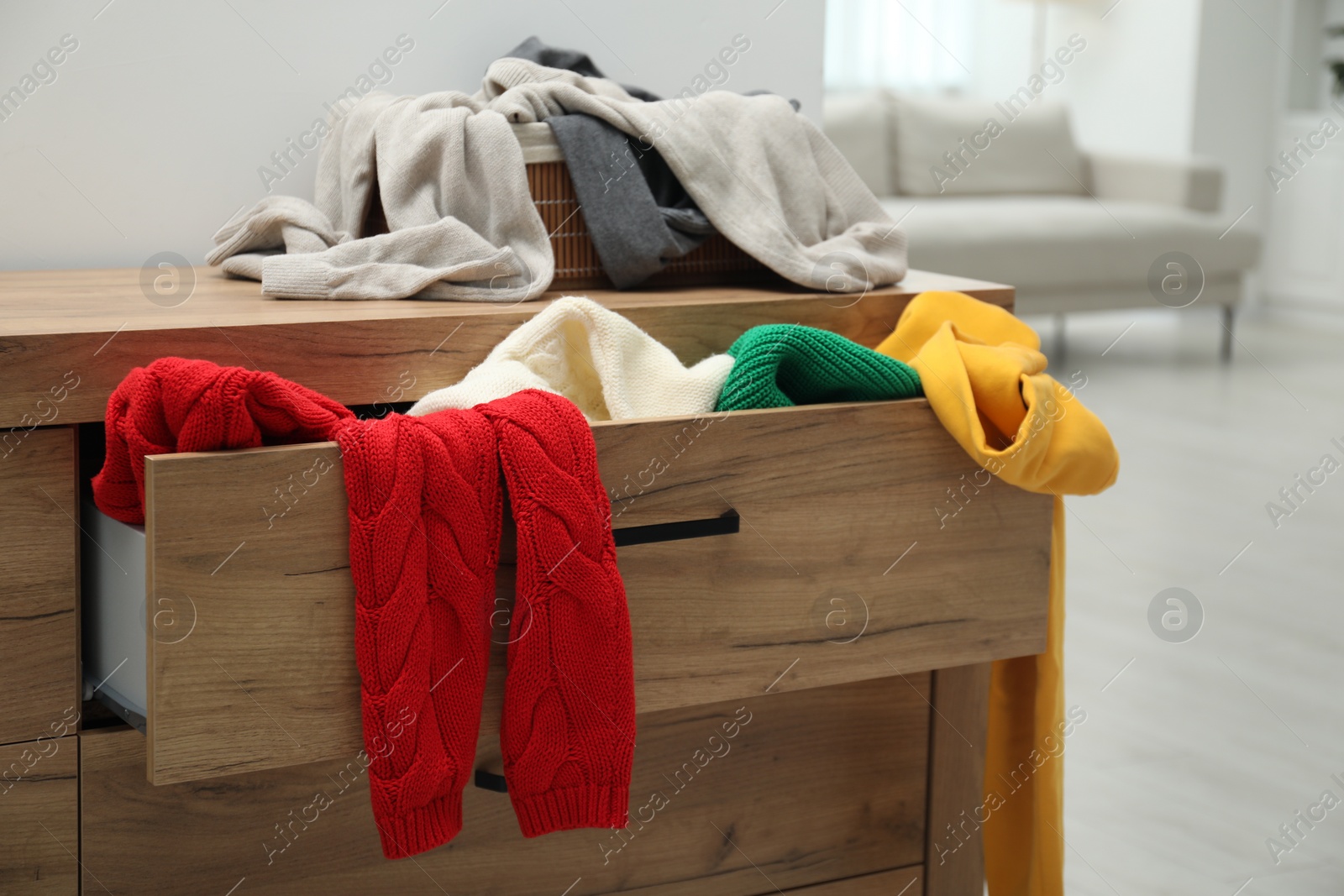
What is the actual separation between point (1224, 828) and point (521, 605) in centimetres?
93

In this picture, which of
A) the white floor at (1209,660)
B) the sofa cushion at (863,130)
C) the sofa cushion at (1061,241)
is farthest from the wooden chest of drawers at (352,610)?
the sofa cushion at (863,130)

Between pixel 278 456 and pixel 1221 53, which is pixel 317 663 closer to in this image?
pixel 278 456

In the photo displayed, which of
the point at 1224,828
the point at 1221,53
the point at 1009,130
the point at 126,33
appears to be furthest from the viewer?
the point at 1221,53

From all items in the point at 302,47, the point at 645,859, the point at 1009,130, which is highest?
the point at 302,47

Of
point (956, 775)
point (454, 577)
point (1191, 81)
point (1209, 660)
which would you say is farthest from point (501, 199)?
point (1191, 81)

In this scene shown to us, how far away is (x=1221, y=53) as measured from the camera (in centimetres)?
441

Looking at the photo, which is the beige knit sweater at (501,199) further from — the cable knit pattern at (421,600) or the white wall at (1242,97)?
the white wall at (1242,97)

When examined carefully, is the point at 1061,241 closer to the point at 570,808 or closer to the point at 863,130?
the point at 863,130

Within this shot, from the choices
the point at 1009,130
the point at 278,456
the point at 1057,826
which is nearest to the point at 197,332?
the point at 278,456

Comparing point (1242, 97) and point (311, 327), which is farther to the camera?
point (1242, 97)

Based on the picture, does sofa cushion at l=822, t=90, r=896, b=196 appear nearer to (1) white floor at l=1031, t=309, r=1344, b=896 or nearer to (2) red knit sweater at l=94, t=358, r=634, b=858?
(1) white floor at l=1031, t=309, r=1344, b=896

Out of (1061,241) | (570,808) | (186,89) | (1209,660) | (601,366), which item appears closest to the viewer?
(570,808)

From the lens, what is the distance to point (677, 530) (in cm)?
83

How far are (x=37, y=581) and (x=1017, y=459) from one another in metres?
0.69
